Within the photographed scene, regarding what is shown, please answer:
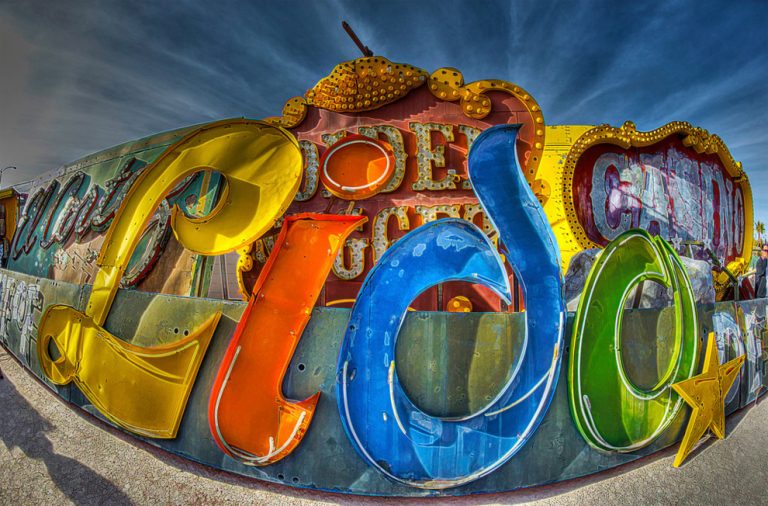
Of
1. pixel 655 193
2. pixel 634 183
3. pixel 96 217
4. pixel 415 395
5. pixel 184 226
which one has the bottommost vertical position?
pixel 415 395

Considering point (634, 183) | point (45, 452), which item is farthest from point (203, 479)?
point (634, 183)

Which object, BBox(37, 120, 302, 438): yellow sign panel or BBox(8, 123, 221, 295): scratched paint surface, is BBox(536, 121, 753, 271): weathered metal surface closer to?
BBox(37, 120, 302, 438): yellow sign panel

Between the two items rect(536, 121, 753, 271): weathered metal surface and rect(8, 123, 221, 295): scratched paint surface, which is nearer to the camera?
rect(8, 123, 221, 295): scratched paint surface

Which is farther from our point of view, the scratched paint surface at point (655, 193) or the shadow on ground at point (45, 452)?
the scratched paint surface at point (655, 193)

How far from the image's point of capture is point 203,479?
3.24 metres

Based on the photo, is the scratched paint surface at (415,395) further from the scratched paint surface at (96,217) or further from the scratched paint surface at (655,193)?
the scratched paint surface at (655,193)

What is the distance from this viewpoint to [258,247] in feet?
15.4

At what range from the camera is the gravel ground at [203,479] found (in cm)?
304

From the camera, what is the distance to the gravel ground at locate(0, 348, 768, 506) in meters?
3.04

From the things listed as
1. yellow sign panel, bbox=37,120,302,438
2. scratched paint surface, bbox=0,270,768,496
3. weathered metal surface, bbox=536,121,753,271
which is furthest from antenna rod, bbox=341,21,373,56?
scratched paint surface, bbox=0,270,768,496

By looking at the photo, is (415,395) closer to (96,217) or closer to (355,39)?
(355,39)

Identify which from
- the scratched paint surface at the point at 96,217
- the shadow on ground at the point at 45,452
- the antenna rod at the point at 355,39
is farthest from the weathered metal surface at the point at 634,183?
the shadow on ground at the point at 45,452

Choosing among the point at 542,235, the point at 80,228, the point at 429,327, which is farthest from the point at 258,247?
the point at 80,228

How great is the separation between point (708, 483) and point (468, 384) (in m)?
2.62
